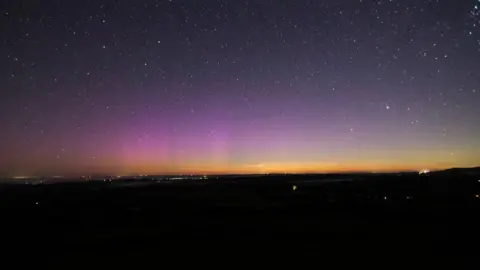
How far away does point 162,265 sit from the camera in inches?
573

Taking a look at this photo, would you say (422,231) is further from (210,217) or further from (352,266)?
A: (210,217)

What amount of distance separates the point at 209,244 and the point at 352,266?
765cm

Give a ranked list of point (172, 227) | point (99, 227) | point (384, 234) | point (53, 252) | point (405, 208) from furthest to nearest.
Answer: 1. point (405, 208)
2. point (99, 227)
3. point (172, 227)
4. point (384, 234)
5. point (53, 252)

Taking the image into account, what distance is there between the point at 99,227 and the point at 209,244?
11660mm

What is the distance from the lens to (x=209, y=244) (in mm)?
18641

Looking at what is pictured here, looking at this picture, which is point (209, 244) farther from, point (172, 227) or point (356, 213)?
point (356, 213)

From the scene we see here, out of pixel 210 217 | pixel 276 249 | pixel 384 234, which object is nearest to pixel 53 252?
pixel 276 249

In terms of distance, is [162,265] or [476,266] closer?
[476,266]

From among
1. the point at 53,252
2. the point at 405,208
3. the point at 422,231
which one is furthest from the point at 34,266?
the point at 405,208

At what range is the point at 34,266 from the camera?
15570 millimetres

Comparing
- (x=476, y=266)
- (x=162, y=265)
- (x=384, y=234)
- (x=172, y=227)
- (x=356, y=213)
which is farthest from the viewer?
(x=356, y=213)

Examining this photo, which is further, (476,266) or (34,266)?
(34,266)

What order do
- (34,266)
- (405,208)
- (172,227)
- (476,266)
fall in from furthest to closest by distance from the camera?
(405,208), (172,227), (34,266), (476,266)

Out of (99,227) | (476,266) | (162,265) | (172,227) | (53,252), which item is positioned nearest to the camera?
(476,266)
